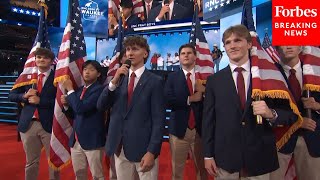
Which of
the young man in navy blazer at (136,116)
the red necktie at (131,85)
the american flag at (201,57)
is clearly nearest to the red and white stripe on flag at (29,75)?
the young man in navy blazer at (136,116)

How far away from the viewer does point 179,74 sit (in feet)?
13.2

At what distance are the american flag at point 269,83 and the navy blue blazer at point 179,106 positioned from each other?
1.25 meters

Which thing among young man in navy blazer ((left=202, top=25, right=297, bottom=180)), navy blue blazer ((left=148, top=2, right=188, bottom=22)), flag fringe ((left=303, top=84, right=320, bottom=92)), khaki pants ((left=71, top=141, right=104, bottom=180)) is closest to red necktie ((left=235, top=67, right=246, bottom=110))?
young man in navy blazer ((left=202, top=25, right=297, bottom=180))

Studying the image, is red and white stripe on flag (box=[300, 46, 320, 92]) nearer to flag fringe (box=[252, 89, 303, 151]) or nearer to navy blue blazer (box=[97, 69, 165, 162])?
flag fringe (box=[252, 89, 303, 151])

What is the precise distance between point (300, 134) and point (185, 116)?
4.57 ft

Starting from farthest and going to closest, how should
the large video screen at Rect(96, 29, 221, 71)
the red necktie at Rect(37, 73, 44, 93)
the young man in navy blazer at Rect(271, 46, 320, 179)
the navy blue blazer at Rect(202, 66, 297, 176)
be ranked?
the large video screen at Rect(96, 29, 221, 71)
the red necktie at Rect(37, 73, 44, 93)
the young man in navy blazer at Rect(271, 46, 320, 179)
the navy blue blazer at Rect(202, 66, 297, 176)

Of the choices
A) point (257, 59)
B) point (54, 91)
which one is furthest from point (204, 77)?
point (54, 91)

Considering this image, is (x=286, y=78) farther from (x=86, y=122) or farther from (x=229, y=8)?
(x=229, y=8)

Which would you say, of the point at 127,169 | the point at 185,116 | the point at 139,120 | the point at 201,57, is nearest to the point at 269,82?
the point at 139,120

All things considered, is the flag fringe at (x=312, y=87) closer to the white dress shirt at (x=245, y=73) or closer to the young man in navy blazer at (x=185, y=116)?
the white dress shirt at (x=245, y=73)

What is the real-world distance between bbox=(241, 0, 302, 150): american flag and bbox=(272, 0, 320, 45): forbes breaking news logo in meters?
0.27

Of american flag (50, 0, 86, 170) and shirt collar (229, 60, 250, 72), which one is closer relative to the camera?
shirt collar (229, 60, 250, 72)

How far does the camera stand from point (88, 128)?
3.27 m

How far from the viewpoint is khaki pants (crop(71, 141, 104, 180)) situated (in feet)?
10.7
